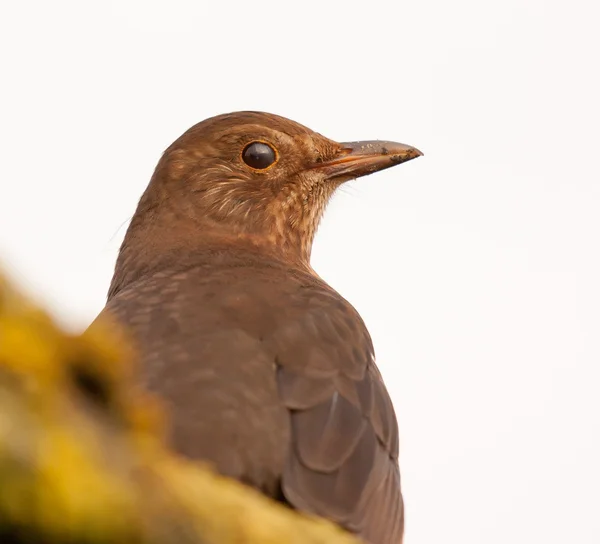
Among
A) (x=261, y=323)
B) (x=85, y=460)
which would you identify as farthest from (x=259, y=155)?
(x=85, y=460)

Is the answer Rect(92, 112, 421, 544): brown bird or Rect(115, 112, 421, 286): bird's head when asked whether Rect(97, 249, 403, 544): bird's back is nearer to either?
Rect(92, 112, 421, 544): brown bird

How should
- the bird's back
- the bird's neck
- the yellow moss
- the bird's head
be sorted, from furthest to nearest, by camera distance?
1. the bird's head
2. the bird's neck
3. the bird's back
4. the yellow moss

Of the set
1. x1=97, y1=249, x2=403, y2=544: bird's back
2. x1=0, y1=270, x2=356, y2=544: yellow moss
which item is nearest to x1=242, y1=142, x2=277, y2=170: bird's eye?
x1=97, y1=249, x2=403, y2=544: bird's back

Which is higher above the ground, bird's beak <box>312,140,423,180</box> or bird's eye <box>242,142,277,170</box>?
bird's beak <box>312,140,423,180</box>

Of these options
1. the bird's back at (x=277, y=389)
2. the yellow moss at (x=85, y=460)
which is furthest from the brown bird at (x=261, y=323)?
the yellow moss at (x=85, y=460)

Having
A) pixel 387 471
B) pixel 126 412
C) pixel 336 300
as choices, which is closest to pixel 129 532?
pixel 126 412

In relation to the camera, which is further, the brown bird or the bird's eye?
the bird's eye

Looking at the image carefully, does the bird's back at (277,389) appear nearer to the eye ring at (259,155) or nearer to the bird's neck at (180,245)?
the bird's neck at (180,245)
